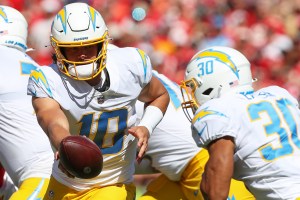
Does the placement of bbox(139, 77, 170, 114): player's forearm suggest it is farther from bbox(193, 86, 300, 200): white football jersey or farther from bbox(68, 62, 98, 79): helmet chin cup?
bbox(193, 86, 300, 200): white football jersey

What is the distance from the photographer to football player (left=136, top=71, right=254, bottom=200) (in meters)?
5.45

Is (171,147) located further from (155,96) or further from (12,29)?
(12,29)

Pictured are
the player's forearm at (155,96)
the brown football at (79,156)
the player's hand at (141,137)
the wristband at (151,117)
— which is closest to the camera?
the brown football at (79,156)

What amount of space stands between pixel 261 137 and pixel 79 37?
117 centimetres

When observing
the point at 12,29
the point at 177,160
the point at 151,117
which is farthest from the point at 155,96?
the point at 12,29

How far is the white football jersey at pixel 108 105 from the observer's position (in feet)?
14.2

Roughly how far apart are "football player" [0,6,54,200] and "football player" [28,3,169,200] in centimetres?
47

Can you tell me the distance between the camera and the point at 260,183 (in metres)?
4.02

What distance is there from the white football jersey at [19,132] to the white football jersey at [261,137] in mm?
1479

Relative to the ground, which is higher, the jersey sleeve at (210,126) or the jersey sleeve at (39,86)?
the jersey sleeve at (39,86)

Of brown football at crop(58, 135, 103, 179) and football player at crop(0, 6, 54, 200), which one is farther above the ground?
brown football at crop(58, 135, 103, 179)

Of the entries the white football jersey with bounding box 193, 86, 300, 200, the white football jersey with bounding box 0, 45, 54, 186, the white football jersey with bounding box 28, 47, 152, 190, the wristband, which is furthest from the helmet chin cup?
the white football jersey with bounding box 0, 45, 54, 186

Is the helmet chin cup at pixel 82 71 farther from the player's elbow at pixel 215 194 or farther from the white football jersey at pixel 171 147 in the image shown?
the white football jersey at pixel 171 147

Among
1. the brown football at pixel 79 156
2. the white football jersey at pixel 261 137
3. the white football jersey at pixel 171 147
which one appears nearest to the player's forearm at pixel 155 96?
the white football jersey at pixel 171 147
